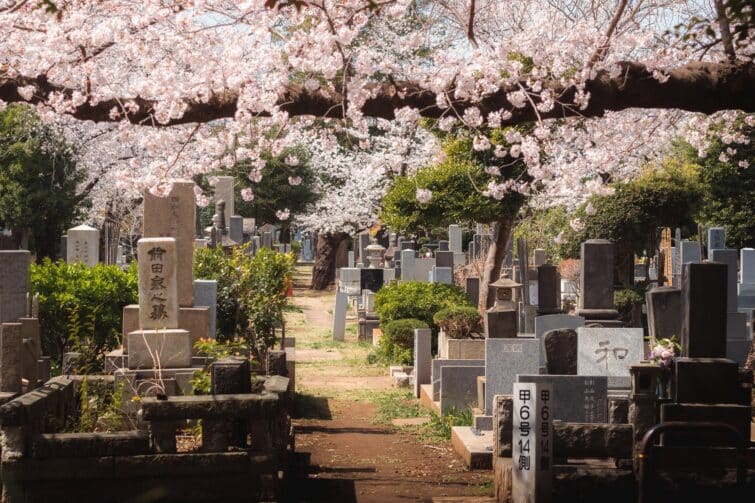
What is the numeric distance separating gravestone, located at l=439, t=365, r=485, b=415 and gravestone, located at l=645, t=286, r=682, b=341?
103 inches

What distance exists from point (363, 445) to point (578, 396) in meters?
3.23

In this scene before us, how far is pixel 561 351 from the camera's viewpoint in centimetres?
967

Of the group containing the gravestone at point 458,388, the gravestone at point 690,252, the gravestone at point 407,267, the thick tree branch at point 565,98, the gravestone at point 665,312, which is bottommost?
the gravestone at point 458,388

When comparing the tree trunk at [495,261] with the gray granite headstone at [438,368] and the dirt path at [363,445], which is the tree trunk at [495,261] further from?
the gray granite headstone at [438,368]

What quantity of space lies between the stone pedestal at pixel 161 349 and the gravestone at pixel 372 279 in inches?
633

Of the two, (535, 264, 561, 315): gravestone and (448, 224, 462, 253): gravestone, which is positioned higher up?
(448, 224, 462, 253): gravestone

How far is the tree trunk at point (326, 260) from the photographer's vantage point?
39.0 meters

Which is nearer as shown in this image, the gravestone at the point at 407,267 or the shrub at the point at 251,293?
the shrub at the point at 251,293

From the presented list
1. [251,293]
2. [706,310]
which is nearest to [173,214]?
[251,293]

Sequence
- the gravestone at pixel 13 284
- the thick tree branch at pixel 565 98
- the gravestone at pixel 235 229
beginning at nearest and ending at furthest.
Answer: the thick tree branch at pixel 565 98 < the gravestone at pixel 13 284 < the gravestone at pixel 235 229

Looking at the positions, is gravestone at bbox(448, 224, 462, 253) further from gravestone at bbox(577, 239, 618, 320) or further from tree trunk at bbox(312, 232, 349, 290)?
gravestone at bbox(577, 239, 618, 320)

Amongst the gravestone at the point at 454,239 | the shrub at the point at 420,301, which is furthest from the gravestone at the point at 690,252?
the gravestone at the point at 454,239

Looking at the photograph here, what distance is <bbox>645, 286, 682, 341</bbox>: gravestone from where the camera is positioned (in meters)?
11.0

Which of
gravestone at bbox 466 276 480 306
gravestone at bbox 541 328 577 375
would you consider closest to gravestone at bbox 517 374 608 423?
gravestone at bbox 541 328 577 375
